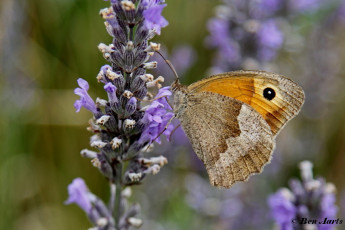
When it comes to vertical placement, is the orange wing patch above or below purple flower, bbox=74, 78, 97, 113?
above

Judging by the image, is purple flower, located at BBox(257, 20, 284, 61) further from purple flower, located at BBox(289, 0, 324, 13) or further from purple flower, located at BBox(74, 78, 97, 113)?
purple flower, located at BBox(74, 78, 97, 113)

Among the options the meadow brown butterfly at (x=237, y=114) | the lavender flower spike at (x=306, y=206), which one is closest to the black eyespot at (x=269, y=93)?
the meadow brown butterfly at (x=237, y=114)

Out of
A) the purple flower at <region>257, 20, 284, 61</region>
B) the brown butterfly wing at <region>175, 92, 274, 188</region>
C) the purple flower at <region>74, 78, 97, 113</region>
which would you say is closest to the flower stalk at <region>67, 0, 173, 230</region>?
the purple flower at <region>74, 78, 97, 113</region>

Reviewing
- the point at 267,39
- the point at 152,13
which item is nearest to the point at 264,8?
the point at 267,39

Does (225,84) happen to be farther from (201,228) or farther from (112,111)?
(201,228)

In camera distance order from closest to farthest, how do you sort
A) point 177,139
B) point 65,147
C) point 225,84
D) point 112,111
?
point 112,111 → point 225,84 → point 177,139 → point 65,147

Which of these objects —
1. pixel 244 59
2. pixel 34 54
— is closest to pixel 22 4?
pixel 34 54
